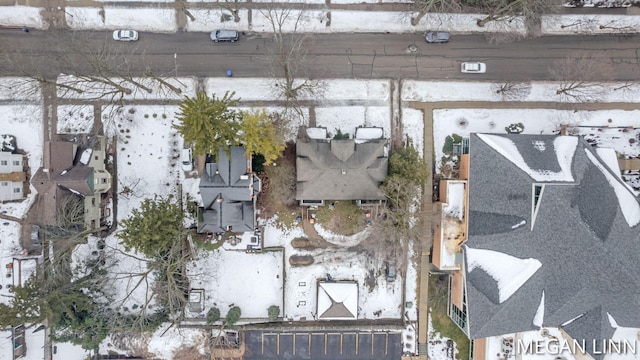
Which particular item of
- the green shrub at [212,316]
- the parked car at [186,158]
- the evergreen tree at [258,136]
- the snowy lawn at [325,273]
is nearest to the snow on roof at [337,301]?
the snowy lawn at [325,273]

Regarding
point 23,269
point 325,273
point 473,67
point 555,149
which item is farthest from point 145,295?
point 555,149

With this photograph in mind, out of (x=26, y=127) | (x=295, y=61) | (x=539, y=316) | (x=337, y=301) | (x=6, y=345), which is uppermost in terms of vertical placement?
(x=295, y=61)

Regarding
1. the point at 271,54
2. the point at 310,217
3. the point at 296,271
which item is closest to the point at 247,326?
the point at 296,271

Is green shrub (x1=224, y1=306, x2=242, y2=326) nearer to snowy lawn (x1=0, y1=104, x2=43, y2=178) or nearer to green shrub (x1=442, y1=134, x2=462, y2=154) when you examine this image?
snowy lawn (x1=0, y1=104, x2=43, y2=178)

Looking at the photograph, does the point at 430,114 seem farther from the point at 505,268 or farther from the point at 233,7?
the point at 233,7

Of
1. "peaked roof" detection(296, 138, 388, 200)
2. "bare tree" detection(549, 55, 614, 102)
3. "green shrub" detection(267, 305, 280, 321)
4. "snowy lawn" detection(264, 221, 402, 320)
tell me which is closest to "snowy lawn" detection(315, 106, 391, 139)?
"peaked roof" detection(296, 138, 388, 200)
